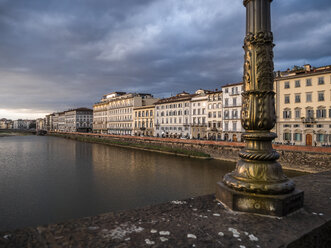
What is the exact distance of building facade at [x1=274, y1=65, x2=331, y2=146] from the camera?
28.4m

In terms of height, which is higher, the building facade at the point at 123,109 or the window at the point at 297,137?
the building facade at the point at 123,109

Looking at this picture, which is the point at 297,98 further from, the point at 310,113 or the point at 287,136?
the point at 287,136

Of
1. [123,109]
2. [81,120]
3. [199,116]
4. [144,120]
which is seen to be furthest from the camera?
[81,120]

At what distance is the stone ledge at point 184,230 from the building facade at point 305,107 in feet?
103

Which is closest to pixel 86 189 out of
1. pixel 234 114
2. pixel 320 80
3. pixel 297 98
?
pixel 297 98

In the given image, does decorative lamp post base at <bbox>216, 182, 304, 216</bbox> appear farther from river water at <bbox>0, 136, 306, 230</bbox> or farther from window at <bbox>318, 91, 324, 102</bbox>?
window at <bbox>318, 91, 324, 102</bbox>

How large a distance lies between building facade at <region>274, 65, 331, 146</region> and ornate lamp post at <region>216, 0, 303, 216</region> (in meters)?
31.1

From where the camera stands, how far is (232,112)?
1582 inches

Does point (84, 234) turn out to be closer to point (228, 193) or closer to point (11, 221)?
point (228, 193)

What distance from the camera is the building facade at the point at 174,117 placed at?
163ft

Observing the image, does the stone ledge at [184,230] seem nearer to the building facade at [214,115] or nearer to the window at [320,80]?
the window at [320,80]

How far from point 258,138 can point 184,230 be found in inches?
69.6

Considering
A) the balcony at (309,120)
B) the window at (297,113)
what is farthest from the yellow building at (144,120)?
the balcony at (309,120)

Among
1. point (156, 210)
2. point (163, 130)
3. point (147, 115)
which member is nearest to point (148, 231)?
point (156, 210)
